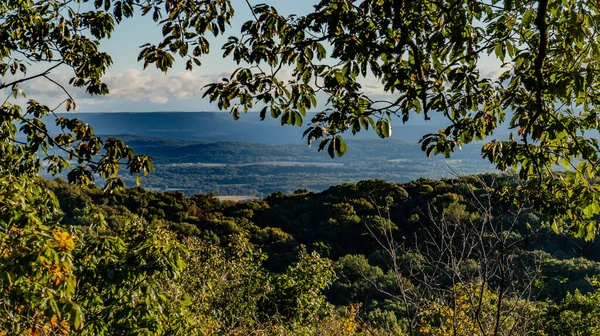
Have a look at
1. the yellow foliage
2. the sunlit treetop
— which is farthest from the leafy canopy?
the yellow foliage

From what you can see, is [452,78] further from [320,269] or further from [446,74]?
[320,269]

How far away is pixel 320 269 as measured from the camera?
29.9 feet

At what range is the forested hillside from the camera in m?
4.31

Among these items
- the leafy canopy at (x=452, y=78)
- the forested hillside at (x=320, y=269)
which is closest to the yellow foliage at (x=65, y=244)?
the forested hillside at (x=320, y=269)

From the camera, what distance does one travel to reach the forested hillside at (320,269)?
4309 millimetres

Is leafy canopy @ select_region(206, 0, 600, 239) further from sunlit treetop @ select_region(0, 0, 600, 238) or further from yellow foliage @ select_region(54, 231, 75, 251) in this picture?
yellow foliage @ select_region(54, 231, 75, 251)

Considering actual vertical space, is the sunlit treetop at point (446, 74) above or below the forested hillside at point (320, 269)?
above

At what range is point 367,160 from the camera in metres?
182

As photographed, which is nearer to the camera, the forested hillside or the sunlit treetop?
the sunlit treetop

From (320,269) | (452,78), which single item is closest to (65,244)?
(452,78)

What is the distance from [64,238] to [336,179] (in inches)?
5613

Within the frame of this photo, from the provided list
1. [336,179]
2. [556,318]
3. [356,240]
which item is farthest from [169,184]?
[556,318]

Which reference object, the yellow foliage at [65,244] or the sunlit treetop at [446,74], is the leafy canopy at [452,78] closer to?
the sunlit treetop at [446,74]

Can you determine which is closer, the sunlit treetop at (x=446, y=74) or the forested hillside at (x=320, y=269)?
the sunlit treetop at (x=446, y=74)
